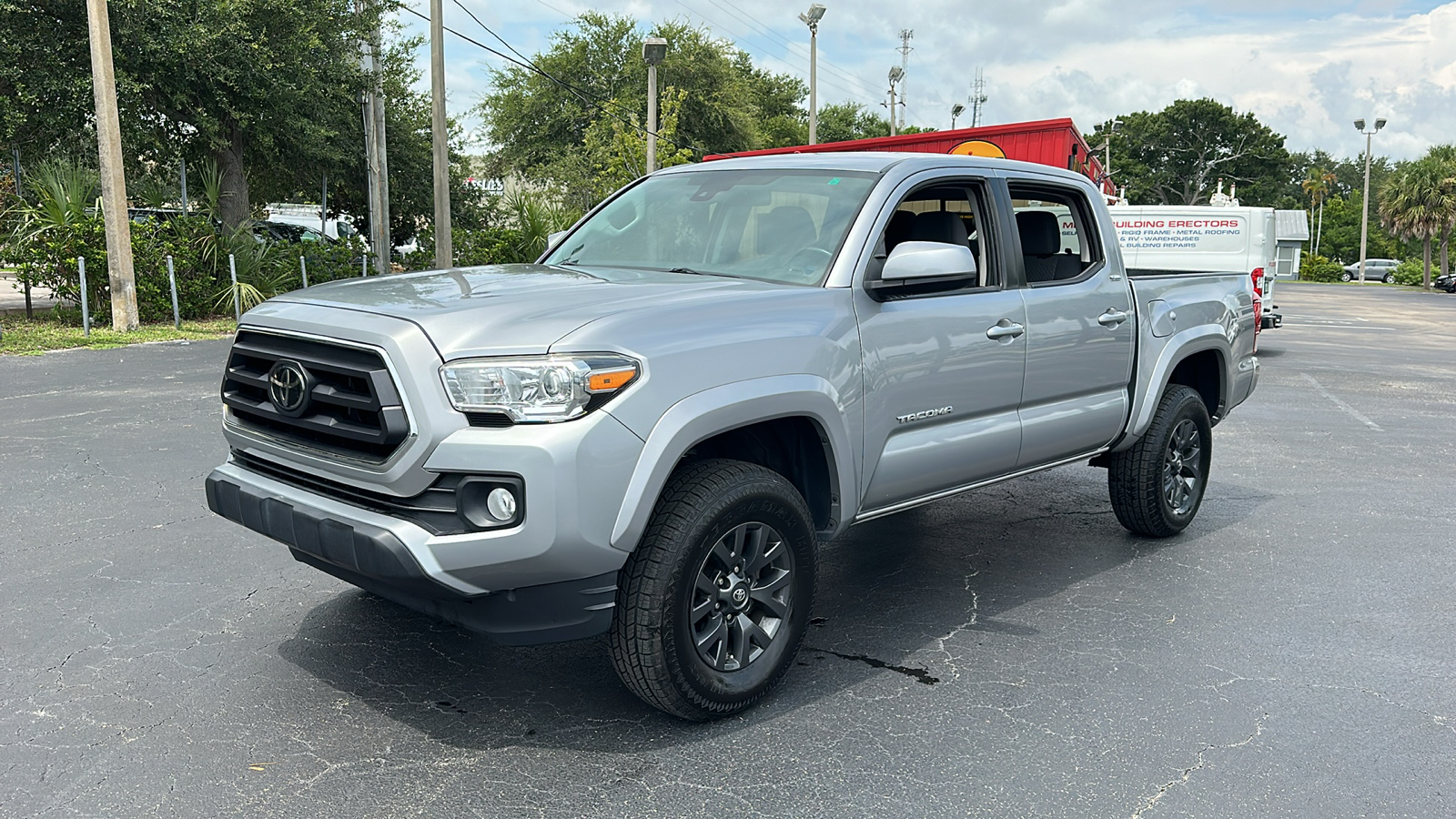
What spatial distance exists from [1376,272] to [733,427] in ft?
242

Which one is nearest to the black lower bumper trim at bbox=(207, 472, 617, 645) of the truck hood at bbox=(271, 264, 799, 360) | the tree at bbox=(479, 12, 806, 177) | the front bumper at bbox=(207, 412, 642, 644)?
the front bumper at bbox=(207, 412, 642, 644)

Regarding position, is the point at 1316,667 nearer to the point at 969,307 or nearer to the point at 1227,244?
the point at 969,307

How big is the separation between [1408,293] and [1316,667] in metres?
47.8

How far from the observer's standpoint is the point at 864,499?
13.8 ft

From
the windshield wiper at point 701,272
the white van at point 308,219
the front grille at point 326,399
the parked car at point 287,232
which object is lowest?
the front grille at point 326,399

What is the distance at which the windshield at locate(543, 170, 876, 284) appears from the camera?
14.2ft

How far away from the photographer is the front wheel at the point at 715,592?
3443mm

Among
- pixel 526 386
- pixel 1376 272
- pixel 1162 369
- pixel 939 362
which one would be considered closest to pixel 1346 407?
pixel 1162 369

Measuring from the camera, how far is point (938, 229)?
4.87 metres

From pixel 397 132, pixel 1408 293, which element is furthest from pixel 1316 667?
pixel 1408 293

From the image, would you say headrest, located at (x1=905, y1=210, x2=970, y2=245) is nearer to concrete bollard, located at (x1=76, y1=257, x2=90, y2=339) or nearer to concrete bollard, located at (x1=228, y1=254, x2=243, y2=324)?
concrete bollard, located at (x1=76, y1=257, x2=90, y2=339)

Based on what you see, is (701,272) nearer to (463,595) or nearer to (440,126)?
(463,595)

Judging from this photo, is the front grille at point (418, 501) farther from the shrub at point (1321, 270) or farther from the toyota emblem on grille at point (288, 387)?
the shrub at point (1321, 270)

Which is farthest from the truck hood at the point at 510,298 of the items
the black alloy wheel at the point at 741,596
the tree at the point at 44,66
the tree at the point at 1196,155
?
the tree at the point at 1196,155
